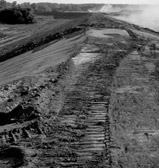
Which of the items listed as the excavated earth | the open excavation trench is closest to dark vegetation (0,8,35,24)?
the excavated earth

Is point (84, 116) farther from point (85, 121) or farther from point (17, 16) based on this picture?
point (17, 16)

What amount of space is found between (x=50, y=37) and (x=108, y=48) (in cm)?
993

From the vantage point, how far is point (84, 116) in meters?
9.23

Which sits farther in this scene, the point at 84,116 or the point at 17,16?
the point at 17,16

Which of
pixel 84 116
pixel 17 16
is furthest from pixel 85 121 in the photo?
pixel 17 16

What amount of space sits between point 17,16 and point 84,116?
53409mm

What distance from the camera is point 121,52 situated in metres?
16.8

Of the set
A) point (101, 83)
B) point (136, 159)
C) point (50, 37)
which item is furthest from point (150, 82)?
point (50, 37)

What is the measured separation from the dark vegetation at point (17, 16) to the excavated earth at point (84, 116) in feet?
151

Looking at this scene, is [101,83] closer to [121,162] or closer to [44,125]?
[44,125]

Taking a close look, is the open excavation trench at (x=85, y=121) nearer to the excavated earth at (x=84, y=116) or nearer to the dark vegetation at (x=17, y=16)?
the excavated earth at (x=84, y=116)

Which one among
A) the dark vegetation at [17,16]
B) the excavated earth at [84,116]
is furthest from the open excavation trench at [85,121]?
the dark vegetation at [17,16]

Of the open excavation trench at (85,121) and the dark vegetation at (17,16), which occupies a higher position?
the open excavation trench at (85,121)

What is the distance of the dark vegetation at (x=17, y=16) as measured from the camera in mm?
59625
